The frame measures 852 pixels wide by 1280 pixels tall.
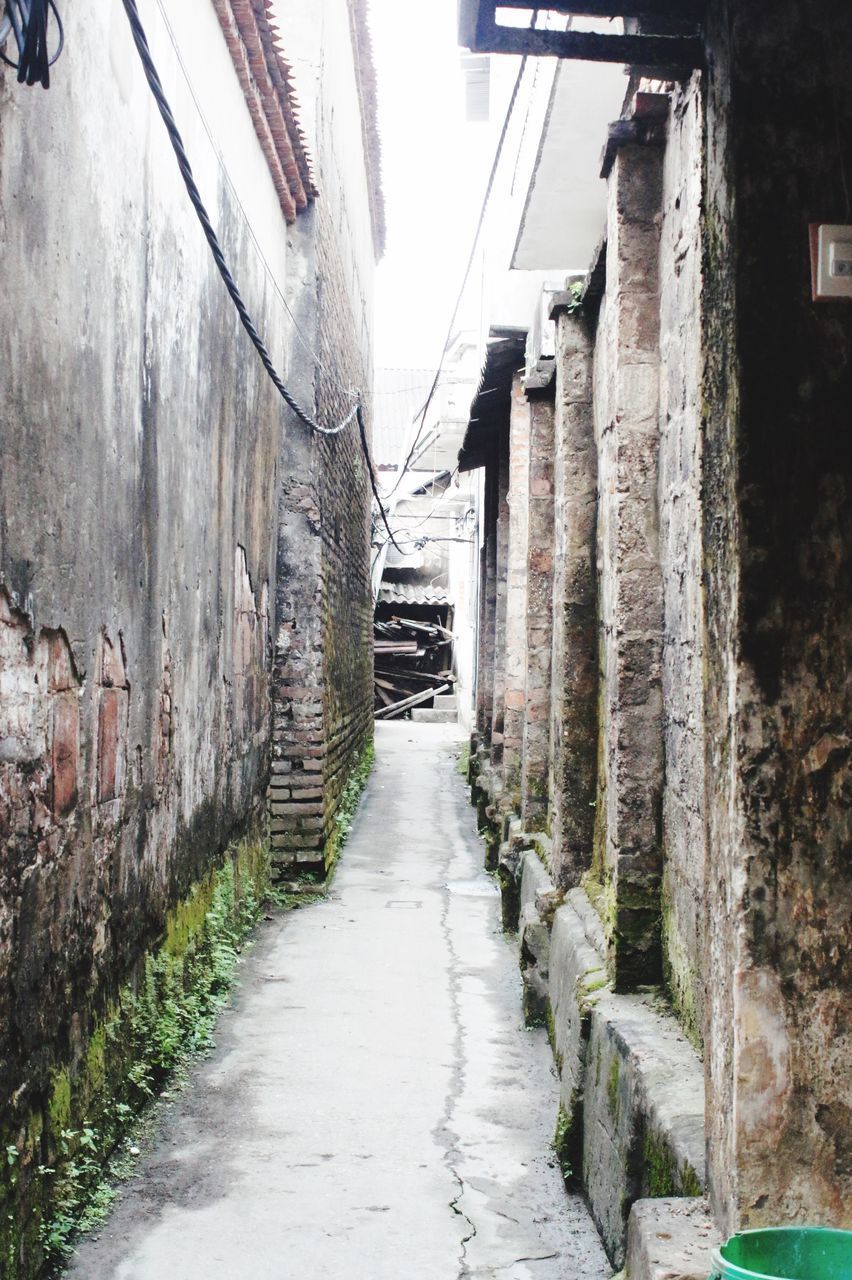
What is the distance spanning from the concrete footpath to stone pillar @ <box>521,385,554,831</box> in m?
0.89

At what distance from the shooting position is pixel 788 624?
196 centimetres

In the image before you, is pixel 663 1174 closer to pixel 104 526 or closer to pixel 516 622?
pixel 104 526

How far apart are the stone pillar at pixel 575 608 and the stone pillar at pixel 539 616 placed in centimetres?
131

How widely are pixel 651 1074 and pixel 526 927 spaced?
7.73 feet

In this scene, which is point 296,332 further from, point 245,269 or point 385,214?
point 385,214

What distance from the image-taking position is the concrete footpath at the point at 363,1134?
9.68ft

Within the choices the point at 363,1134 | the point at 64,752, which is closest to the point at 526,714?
the point at 363,1134

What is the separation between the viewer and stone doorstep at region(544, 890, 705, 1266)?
7.93 feet

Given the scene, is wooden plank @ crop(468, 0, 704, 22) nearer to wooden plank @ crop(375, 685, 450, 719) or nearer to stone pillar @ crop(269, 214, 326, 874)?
stone pillar @ crop(269, 214, 326, 874)

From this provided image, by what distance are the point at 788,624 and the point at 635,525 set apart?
64.3 inches

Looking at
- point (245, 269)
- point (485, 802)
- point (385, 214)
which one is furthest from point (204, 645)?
point (385, 214)

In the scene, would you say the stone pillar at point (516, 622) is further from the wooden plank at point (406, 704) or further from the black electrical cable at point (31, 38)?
the wooden plank at point (406, 704)

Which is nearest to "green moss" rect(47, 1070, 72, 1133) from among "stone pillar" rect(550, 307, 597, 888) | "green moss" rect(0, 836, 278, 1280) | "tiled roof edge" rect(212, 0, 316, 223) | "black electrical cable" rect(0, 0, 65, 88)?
"green moss" rect(0, 836, 278, 1280)

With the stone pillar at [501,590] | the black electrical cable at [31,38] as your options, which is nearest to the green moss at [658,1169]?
the black electrical cable at [31,38]
